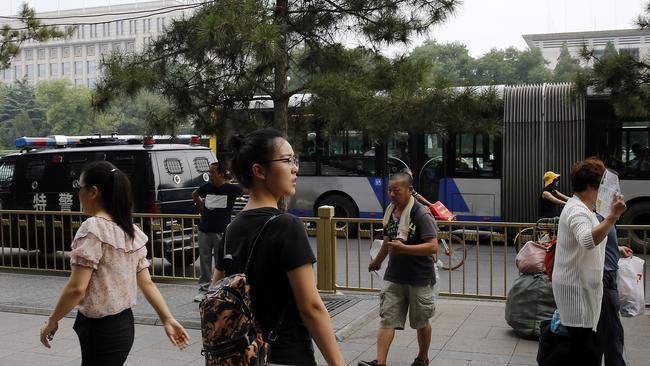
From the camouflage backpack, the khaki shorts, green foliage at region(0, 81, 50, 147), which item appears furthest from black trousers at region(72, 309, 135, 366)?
green foliage at region(0, 81, 50, 147)

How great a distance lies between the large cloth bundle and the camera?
6.86 m

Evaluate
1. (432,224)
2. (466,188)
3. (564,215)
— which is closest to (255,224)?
(564,215)

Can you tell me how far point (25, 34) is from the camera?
14414 mm

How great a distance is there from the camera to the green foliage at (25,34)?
14266 mm

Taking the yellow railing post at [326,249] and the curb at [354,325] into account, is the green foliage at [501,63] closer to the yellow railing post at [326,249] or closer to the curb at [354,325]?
the yellow railing post at [326,249]

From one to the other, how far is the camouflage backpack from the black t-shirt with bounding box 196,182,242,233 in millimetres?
6357

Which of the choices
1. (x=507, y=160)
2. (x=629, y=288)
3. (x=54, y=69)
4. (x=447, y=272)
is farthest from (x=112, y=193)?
(x=54, y=69)

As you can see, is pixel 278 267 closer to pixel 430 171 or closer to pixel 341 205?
pixel 430 171

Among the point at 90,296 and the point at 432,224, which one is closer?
the point at 90,296

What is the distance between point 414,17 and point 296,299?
6654 millimetres

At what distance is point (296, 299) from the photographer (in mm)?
2846

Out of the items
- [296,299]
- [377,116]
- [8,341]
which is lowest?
[8,341]

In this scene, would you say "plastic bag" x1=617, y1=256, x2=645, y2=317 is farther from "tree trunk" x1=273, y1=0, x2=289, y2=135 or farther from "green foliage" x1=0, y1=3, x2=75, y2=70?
"green foliage" x1=0, y1=3, x2=75, y2=70

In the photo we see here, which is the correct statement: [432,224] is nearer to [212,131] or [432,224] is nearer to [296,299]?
[296,299]
